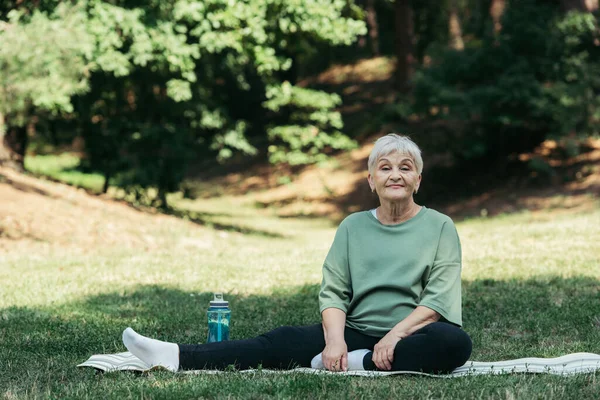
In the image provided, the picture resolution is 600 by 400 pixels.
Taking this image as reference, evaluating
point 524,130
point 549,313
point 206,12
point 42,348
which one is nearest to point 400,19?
point 524,130

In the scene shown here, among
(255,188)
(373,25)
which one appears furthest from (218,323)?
(373,25)

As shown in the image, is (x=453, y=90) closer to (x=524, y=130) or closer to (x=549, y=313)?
(x=524, y=130)

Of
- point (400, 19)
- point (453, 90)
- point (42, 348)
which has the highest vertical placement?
point (400, 19)

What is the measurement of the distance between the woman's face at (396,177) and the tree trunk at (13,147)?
16.1 meters

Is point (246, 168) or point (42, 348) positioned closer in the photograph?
point (42, 348)

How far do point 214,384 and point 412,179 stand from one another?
67.8 inches

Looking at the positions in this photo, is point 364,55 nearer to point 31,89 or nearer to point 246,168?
point 246,168

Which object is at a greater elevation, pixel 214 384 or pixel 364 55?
pixel 364 55

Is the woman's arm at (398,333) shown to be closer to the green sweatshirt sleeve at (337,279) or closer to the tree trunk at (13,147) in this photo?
the green sweatshirt sleeve at (337,279)

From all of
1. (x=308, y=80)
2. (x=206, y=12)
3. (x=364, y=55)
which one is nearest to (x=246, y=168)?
(x=308, y=80)

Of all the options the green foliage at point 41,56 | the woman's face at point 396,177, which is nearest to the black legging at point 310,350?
the woman's face at point 396,177

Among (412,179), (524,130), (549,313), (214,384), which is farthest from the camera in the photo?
(524,130)

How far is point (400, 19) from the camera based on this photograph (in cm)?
2808

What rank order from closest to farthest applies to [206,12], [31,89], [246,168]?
[31,89], [206,12], [246,168]
